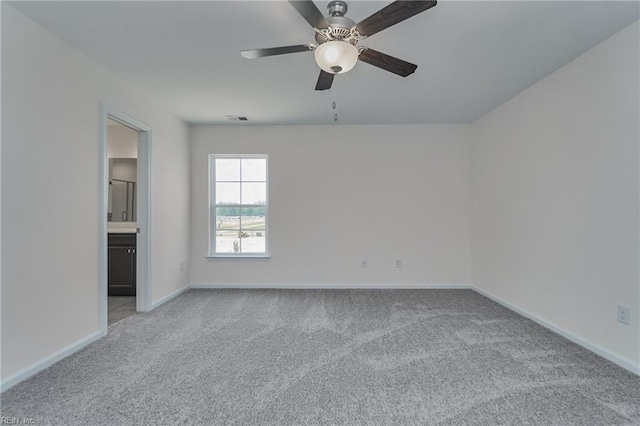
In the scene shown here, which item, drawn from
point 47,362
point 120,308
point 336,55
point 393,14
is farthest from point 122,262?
point 393,14

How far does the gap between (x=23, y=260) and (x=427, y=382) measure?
9.29ft

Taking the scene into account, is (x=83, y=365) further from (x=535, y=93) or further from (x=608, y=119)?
(x=535, y=93)

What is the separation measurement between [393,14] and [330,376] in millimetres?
2250

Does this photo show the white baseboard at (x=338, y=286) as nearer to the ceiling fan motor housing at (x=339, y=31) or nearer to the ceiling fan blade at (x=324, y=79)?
the ceiling fan blade at (x=324, y=79)

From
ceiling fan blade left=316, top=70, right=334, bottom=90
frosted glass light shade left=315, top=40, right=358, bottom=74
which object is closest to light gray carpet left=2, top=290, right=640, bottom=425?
frosted glass light shade left=315, top=40, right=358, bottom=74

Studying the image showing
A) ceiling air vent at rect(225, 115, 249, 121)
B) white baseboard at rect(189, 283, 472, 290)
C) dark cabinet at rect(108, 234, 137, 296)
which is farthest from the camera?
white baseboard at rect(189, 283, 472, 290)

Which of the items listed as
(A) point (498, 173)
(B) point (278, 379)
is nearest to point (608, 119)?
(A) point (498, 173)

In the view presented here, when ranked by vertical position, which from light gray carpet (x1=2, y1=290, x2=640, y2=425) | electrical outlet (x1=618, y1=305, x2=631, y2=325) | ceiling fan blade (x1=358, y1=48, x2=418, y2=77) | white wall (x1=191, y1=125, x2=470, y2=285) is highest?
ceiling fan blade (x1=358, y1=48, x2=418, y2=77)

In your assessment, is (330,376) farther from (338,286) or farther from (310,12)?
(338,286)

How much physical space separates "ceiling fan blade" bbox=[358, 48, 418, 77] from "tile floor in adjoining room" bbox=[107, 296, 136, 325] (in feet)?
11.4

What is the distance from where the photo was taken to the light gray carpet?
5.82 feet

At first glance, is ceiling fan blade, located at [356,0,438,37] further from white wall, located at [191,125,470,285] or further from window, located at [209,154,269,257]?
window, located at [209,154,269,257]

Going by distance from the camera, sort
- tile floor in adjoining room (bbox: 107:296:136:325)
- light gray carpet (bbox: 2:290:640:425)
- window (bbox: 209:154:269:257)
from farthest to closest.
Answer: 1. window (bbox: 209:154:269:257)
2. tile floor in adjoining room (bbox: 107:296:136:325)
3. light gray carpet (bbox: 2:290:640:425)

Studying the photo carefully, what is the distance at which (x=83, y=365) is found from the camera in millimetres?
2328
